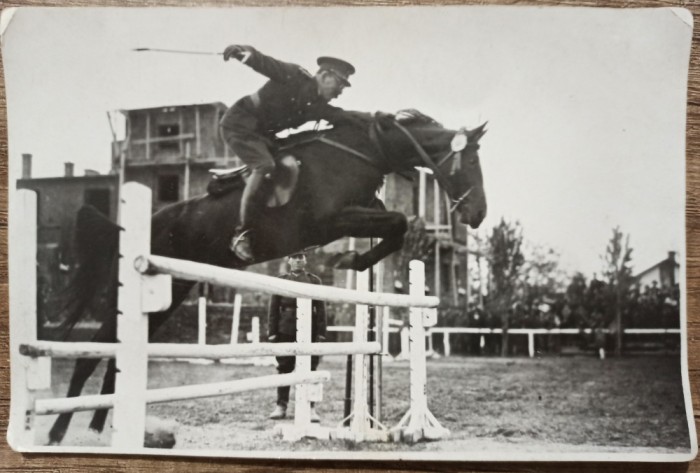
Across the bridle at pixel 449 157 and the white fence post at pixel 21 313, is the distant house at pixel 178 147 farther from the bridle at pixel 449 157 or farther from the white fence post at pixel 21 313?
the bridle at pixel 449 157

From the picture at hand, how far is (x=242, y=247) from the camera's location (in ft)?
9.09

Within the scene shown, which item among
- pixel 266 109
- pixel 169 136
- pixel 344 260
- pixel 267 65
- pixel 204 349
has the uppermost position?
pixel 267 65

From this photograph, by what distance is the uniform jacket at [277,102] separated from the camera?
275cm

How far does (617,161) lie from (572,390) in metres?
0.92

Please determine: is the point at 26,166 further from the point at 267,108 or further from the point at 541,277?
the point at 541,277

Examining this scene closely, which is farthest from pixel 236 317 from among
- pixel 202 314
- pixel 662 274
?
pixel 662 274

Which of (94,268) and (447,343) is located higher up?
(94,268)

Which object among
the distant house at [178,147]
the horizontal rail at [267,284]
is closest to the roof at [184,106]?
the distant house at [178,147]

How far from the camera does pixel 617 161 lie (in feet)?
9.13

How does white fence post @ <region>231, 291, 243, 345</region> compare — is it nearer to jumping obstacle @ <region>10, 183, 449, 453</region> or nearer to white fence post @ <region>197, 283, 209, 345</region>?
white fence post @ <region>197, 283, 209, 345</region>

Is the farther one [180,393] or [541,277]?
[541,277]

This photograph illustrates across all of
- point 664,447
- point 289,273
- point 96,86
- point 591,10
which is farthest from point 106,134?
point 664,447

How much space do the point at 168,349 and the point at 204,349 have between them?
0.12m

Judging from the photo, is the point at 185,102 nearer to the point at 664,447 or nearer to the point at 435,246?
the point at 435,246
